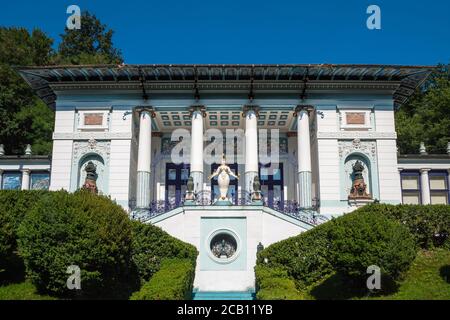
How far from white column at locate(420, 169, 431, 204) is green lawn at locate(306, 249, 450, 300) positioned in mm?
14015

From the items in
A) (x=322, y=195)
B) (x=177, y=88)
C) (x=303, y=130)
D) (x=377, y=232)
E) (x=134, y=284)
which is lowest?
(x=134, y=284)

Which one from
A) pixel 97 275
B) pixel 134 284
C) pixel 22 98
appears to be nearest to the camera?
pixel 97 275

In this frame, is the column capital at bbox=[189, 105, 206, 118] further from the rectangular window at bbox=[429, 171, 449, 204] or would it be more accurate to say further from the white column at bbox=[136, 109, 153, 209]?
the rectangular window at bbox=[429, 171, 449, 204]

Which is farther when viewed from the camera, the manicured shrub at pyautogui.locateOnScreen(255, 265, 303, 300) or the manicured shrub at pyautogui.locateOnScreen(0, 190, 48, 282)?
the manicured shrub at pyautogui.locateOnScreen(0, 190, 48, 282)

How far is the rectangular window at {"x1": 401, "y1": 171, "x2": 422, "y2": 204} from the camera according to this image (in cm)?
3269

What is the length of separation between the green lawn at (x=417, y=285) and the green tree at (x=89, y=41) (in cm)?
4054

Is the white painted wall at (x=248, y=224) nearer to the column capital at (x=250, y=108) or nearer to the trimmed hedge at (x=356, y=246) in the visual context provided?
the trimmed hedge at (x=356, y=246)

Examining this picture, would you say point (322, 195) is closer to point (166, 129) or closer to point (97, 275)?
point (166, 129)

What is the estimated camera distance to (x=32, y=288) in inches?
637

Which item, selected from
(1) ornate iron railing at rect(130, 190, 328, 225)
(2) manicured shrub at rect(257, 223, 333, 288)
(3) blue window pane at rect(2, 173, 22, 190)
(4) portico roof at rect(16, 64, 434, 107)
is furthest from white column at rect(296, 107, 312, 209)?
(3) blue window pane at rect(2, 173, 22, 190)

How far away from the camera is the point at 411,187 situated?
108ft
